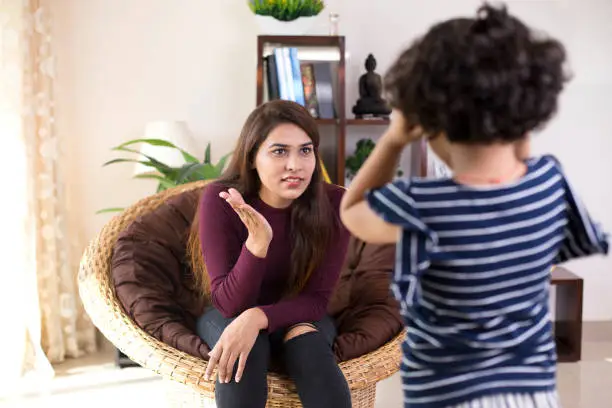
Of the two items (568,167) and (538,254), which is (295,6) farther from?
(538,254)

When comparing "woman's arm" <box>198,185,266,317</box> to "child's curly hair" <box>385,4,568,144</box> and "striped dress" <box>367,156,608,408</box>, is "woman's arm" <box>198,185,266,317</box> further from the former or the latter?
"child's curly hair" <box>385,4,568,144</box>

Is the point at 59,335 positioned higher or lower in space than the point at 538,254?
lower

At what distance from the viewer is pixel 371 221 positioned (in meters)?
1.01

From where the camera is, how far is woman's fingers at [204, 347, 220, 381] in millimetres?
1683

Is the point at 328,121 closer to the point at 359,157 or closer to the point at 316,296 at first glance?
the point at 359,157

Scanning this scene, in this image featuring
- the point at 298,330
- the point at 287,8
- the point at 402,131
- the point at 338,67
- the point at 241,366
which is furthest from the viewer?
the point at 338,67

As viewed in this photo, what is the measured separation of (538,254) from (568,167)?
2.57 m

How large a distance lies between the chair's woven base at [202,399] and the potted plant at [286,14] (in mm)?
1594

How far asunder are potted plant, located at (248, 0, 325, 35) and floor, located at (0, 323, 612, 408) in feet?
4.86

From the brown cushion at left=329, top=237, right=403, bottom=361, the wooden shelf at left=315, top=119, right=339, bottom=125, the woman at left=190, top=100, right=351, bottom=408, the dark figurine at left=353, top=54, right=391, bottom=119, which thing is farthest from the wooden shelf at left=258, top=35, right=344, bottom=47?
the woman at left=190, top=100, right=351, bottom=408

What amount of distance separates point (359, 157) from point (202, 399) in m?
1.54

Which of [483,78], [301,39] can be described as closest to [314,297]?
[483,78]

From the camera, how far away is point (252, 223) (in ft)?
5.44

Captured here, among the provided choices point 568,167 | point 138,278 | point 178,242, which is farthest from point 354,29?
point 138,278
